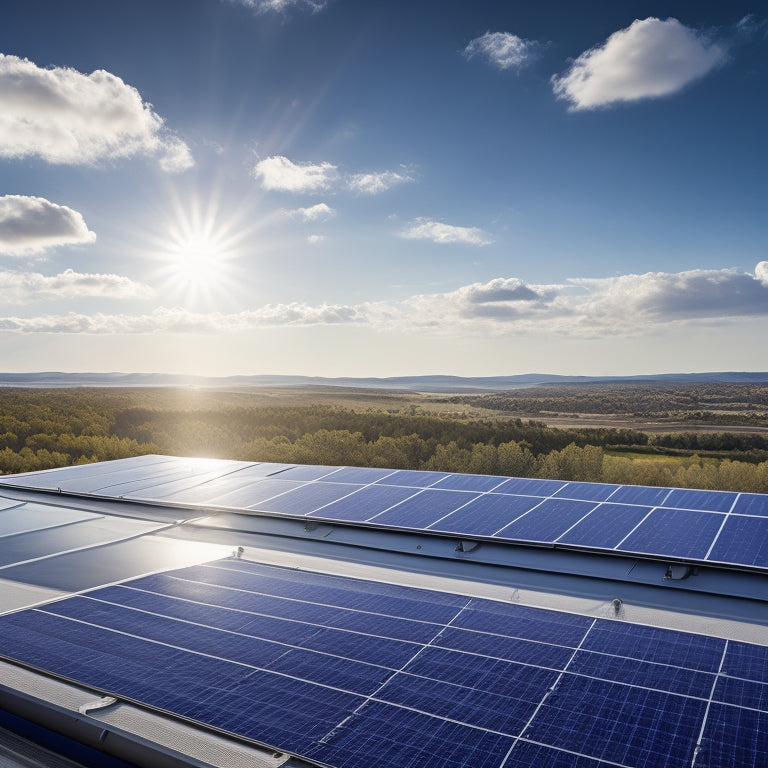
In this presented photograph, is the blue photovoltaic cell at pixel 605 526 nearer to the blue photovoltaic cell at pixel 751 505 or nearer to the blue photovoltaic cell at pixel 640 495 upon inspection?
the blue photovoltaic cell at pixel 640 495

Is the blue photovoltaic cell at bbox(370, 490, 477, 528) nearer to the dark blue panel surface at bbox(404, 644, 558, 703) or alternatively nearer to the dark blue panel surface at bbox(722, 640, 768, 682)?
the dark blue panel surface at bbox(404, 644, 558, 703)

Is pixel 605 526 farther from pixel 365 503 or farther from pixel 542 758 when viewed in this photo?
pixel 542 758

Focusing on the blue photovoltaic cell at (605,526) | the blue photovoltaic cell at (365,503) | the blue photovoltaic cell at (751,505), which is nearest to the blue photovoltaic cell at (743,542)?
the blue photovoltaic cell at (751,505)

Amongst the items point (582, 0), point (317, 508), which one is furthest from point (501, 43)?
point (317, 508)

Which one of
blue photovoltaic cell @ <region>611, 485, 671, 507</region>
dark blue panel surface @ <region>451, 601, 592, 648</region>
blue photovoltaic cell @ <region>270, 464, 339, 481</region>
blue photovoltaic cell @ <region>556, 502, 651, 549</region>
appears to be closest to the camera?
dark blue panel surface @ <region>451, 601, 592, 648</region>

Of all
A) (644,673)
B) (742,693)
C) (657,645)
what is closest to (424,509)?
(657,645)

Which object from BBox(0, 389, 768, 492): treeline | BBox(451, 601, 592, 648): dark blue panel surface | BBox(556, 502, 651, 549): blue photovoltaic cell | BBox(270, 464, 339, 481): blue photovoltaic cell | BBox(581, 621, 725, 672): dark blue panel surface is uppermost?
BBox(270, 464, 339, 481): blue photovoltaic cell

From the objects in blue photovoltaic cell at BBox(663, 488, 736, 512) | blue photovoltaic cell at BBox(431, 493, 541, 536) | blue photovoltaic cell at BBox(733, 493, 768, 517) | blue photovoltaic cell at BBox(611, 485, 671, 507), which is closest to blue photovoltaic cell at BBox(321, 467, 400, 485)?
blue photovoltaic cell at BBox(431, 493, 541, 536)
